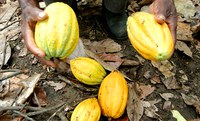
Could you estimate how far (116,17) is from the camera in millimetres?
2975

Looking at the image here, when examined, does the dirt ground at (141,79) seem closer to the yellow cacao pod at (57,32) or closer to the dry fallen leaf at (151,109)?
the dry fallen leaf at (151,109)

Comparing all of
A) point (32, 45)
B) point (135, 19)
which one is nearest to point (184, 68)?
point (135, 19)

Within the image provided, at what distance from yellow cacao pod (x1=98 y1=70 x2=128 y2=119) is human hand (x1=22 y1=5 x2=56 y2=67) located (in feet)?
1.35

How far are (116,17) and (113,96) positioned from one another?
3.45 ft

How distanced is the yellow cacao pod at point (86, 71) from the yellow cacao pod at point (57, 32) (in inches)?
16.6

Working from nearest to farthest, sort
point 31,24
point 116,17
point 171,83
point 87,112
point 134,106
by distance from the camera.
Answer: point 31,24
point 87,112
point 134,106
point 171,83
point 116,17

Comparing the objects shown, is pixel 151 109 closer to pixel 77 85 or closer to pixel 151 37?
pixel 77 85

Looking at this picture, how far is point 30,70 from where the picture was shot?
262cm

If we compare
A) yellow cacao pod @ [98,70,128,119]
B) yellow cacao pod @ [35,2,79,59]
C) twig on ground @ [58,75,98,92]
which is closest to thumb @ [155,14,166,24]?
yellow cacao pod @ [35,2,79,59]

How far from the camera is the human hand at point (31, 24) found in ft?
5.95

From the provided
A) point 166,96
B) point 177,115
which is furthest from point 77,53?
point 177,115

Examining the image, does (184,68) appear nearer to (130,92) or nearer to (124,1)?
(130,92)

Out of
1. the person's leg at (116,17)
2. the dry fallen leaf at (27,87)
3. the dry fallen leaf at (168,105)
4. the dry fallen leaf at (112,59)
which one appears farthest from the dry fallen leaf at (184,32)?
the dry fallen leaf at (27,87)

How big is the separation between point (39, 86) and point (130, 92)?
67 cm
